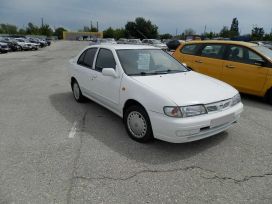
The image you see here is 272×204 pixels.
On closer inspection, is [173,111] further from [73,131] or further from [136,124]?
[73,131]

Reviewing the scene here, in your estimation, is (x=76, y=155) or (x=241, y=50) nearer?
(x=76, y=155)

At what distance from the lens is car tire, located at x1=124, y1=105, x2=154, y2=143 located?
3927 mm

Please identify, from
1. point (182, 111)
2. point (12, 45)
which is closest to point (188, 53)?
point (182, 111)

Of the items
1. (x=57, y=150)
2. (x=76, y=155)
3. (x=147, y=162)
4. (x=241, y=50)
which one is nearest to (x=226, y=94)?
(x=147, y=162)

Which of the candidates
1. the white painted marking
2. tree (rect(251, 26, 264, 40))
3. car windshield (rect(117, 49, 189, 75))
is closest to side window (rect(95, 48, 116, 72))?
car windshield (rect(117, 49, 189, 75))

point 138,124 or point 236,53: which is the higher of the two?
point 236,53

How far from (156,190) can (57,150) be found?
5.60ft

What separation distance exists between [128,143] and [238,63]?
4261mm

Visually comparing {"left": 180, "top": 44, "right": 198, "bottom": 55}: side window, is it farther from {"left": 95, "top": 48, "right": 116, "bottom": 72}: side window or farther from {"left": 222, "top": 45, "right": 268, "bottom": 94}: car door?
{"left": 95, "top": 48, "right": 116, "bottom": 72}: side window

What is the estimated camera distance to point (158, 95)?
145 inches

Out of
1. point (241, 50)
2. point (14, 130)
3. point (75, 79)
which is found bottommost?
point (14, 130)

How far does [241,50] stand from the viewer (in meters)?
6.90

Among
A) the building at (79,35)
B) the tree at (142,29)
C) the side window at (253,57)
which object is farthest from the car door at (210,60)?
the building at (79,35)

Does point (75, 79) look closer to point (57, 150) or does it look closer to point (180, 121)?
point (57, 150)
